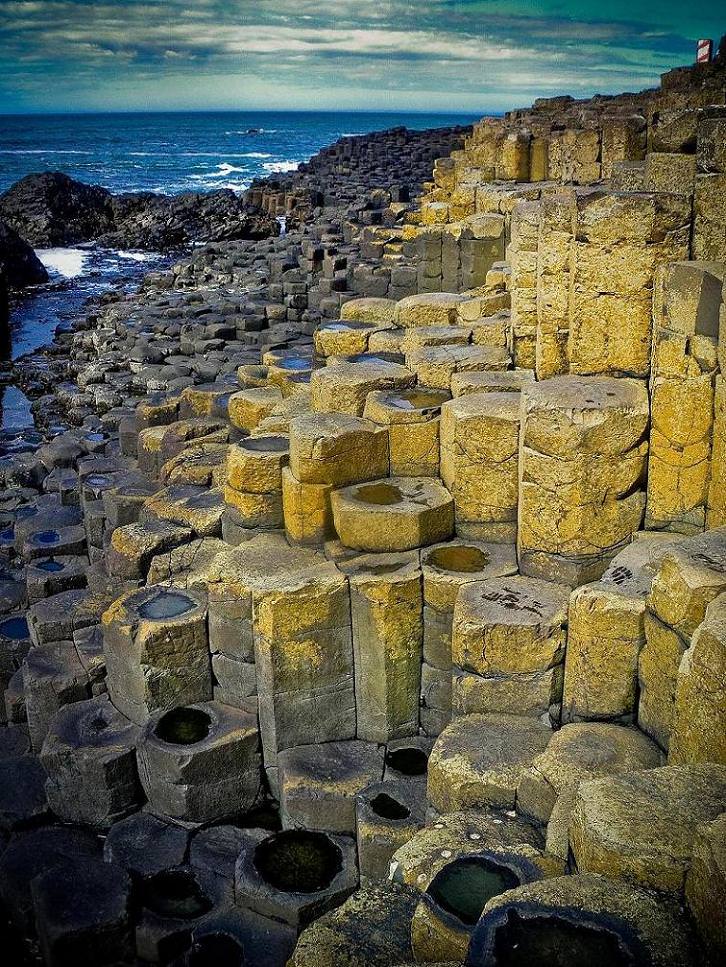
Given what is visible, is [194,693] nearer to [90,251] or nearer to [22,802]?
[22,802]

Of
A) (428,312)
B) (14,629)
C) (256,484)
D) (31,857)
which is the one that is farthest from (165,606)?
(428,312)

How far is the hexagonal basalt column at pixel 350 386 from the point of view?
26.8ft

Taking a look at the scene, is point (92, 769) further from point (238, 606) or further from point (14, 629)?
point (14, 629)

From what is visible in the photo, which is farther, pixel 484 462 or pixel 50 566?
pixel 50 566

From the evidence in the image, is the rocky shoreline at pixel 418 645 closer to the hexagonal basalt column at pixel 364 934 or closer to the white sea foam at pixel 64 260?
the hexagonal basalt column at pixel 364 934

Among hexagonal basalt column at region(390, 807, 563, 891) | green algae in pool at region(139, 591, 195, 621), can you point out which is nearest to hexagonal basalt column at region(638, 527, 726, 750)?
hexagonal basalt column at region(390, 807, 563, 891)

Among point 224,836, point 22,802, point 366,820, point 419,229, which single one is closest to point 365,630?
point 366,820

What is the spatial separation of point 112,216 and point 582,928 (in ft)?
159

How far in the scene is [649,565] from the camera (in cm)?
618

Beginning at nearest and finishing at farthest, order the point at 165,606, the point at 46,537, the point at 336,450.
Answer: the point at 336,450 → the point at 165,606 → the point at 46,537

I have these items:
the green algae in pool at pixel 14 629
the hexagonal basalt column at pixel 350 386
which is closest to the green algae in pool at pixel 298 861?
the hexagonal basalt column at pixel 350 386

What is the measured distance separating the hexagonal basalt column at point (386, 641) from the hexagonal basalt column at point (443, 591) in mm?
67

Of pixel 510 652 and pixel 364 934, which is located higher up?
pixel 510 652

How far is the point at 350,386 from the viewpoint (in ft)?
26.7
